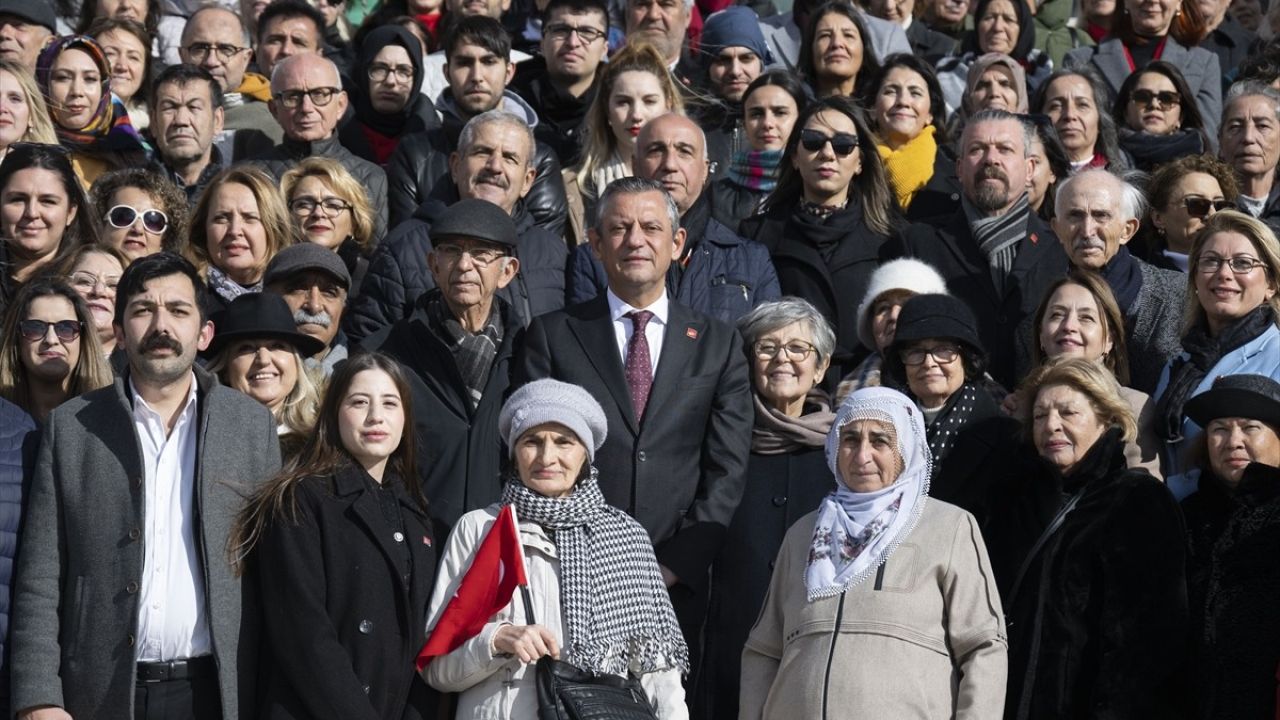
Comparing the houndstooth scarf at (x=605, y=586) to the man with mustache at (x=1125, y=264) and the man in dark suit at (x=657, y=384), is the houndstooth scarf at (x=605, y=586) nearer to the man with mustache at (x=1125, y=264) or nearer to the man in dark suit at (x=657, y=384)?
the man in dark suit at (x=657, y=384)

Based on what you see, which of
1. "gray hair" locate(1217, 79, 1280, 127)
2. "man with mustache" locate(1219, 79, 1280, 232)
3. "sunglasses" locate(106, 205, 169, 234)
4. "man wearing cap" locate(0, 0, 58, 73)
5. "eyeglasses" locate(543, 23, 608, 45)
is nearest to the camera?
"sunglasses" locate(106, 205, 169, 234)

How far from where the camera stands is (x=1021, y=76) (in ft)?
41.2

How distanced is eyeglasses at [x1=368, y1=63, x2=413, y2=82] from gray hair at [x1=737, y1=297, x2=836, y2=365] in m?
4.02

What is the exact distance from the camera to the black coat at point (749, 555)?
8344 mm

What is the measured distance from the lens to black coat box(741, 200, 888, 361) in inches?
401

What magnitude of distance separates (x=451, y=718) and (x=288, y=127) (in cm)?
487

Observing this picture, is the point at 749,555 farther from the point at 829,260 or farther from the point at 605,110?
the point at 605,110

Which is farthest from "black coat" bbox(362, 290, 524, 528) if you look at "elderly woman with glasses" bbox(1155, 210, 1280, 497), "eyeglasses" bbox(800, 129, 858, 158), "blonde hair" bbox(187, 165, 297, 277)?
"elderly woman with glasses" bbox(1155, 210, 1280, 497)

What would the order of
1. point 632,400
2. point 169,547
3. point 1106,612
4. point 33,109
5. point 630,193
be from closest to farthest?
point 169,547, point 1106,612, point 632,400, point 630,193, point 33,109

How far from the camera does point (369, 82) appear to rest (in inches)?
485

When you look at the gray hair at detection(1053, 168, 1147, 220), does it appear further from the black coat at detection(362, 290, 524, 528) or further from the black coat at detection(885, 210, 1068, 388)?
the black coat at detection(362, 290, 524, 528)

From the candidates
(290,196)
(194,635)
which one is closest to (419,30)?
(290,196)

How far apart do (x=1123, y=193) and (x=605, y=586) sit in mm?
4096

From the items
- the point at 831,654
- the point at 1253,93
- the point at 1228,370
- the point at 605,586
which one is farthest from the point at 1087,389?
the point at 1253,93
